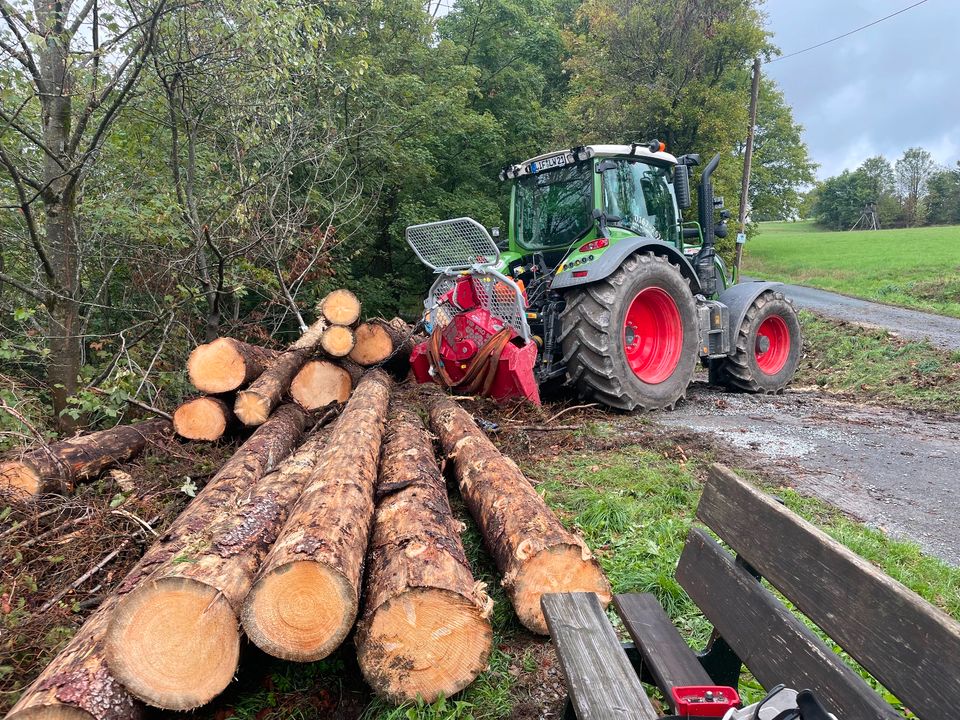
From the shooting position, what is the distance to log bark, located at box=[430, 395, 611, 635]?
89.4 inches

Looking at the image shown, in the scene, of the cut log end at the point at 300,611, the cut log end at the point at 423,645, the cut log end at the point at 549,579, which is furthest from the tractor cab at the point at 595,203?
the cut log end at the point at 300,611

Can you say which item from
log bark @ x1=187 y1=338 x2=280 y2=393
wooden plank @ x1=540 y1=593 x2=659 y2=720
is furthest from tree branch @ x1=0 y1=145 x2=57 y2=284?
wooden plank @ x1=540 y1=593 x2=659 y2=720

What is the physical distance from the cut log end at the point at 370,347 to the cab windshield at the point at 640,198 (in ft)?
8.60

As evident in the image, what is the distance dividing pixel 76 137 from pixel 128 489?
270 cm

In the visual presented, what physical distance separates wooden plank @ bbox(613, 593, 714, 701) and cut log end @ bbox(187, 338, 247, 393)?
3.50 metres

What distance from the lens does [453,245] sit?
5.35 m

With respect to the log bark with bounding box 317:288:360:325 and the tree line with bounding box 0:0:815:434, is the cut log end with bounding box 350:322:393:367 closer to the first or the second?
the log bark with bounding box 317:288:360:325

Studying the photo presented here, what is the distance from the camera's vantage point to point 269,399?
4.40m

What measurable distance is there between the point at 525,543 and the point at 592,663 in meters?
0.75

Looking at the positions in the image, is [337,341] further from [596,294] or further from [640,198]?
[640,198]

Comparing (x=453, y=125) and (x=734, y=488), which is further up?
(x=453, y=125)

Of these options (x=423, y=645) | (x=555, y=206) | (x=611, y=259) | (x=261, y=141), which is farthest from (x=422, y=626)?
(x=261, y=141)

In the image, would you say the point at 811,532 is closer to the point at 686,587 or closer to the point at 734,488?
the point at 734,488

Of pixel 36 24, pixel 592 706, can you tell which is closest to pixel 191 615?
pixel 592 706
